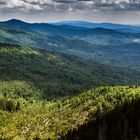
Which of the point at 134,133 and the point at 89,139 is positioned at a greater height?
the point at 134,133

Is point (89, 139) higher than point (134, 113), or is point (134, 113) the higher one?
point (134, 113)

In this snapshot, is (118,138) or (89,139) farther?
(89,139)

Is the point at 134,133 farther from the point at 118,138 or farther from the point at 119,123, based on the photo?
the point at 119,123

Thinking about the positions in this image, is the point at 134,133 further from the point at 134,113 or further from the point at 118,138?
the point at 134,113

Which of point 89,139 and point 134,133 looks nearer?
point 134,133

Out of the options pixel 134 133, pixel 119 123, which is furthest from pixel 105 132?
pixel 134 133

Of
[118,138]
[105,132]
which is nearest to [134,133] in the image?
[118,138]

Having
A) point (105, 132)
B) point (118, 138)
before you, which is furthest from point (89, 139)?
point (118, 138)

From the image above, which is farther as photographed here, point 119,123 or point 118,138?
point 119,123
